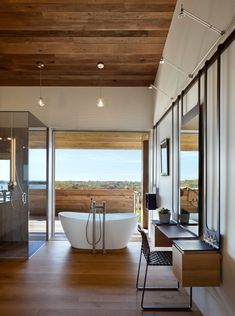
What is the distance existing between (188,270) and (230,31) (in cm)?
187

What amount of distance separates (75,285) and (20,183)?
7.70ft

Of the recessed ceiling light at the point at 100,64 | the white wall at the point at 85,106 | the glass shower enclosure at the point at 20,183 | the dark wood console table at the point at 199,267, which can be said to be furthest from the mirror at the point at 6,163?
the dark wood console table at the point at 199,267

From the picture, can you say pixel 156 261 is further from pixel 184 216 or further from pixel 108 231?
pixel 108 231

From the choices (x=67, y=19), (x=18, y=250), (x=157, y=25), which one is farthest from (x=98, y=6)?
(x=18, y=250)

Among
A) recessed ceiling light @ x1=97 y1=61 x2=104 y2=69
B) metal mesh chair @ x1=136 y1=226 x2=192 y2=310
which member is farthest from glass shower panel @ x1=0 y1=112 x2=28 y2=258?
metal mesh chair @ x1=136 y1=226 x2=192 y2=310

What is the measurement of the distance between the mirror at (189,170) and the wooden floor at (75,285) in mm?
876

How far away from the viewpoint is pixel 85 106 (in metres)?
6.43

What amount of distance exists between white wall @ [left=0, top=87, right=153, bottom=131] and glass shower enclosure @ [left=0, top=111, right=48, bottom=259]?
1.99 ft

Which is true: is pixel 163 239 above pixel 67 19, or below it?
below

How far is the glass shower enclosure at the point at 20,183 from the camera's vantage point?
17.9 feet

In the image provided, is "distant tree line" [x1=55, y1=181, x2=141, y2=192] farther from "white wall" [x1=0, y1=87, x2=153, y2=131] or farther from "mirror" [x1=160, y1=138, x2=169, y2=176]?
"mirror" [x1=160, y1=138, x2=169, y2=176]

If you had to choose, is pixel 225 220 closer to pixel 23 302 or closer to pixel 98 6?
pixel 23 302

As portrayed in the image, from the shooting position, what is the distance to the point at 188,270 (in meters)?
2.50

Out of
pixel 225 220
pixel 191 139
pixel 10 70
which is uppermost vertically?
pixel 10 70
